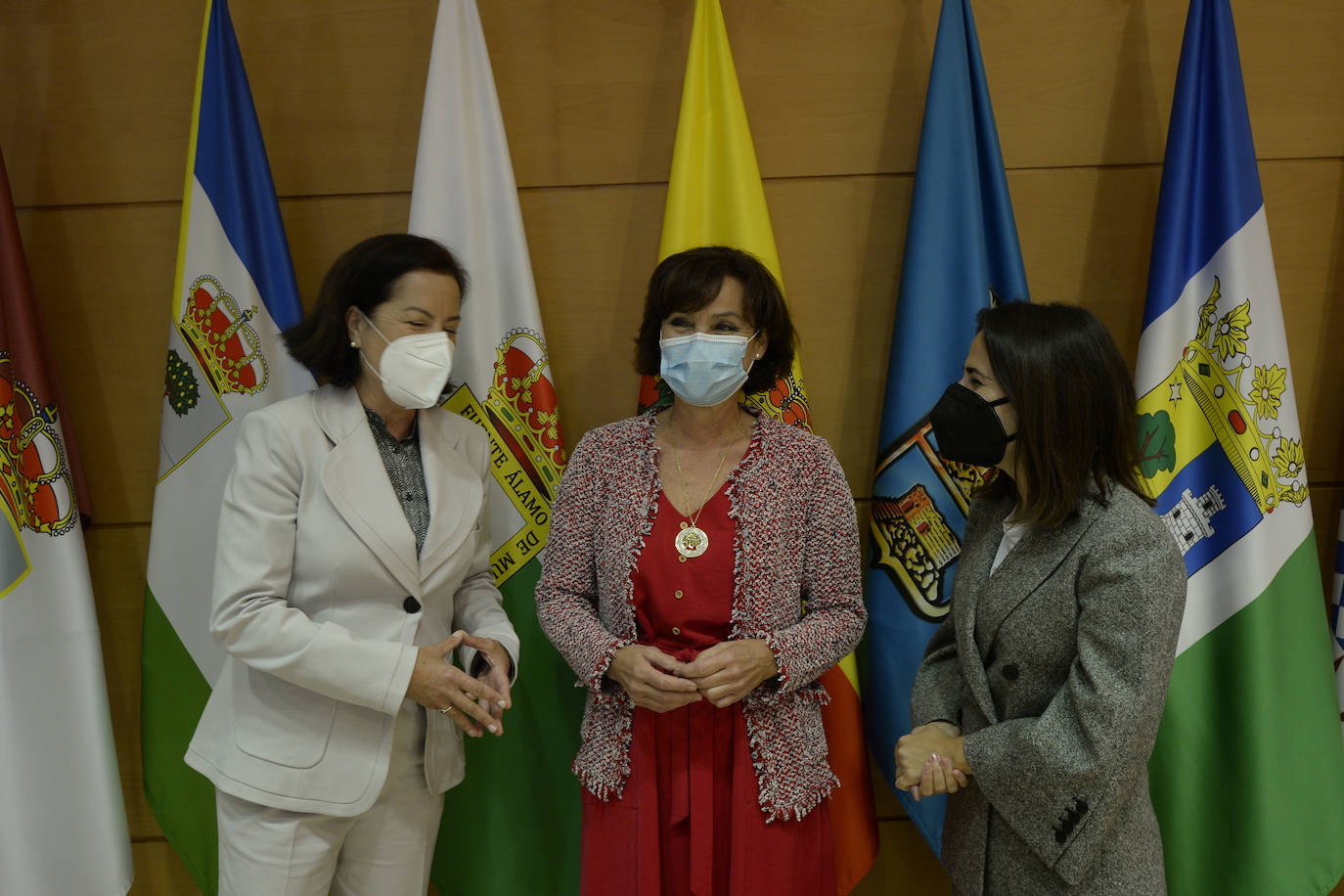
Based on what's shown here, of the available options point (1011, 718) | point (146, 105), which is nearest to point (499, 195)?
point (146, 105)

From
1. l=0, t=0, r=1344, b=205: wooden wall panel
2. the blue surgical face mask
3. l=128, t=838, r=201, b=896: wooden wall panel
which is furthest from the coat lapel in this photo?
l=128, t=838, r=201, b=896: wooden wall panel

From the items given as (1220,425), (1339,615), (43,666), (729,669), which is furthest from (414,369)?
(1339,615)

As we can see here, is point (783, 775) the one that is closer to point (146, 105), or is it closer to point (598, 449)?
point (598, 449)

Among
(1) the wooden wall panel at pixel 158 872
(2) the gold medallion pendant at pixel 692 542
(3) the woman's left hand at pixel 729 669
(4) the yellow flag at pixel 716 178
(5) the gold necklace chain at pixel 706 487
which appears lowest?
(1) the wooden wall panel at pixel 158 872

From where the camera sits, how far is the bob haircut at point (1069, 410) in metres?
1.38

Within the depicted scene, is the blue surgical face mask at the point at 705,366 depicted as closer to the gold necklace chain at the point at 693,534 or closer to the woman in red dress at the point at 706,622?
the woman in red dress at the point at 706,622

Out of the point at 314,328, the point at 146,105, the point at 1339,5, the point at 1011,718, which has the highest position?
the point at 1339,5

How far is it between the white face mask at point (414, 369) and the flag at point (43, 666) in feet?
3.56

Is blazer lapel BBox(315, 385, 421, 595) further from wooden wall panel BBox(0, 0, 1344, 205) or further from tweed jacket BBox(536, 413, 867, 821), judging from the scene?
wooden wall panel BBox(0, 0, 1344, 205)

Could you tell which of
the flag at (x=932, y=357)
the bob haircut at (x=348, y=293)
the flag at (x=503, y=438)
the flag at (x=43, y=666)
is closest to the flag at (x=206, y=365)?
the flag at (x=43, y=666)

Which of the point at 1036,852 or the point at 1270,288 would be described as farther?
the point at 1270,288

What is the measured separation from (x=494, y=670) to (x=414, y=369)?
1.87ft

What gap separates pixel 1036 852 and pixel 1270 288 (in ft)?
4.86

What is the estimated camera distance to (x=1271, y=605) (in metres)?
2.12
